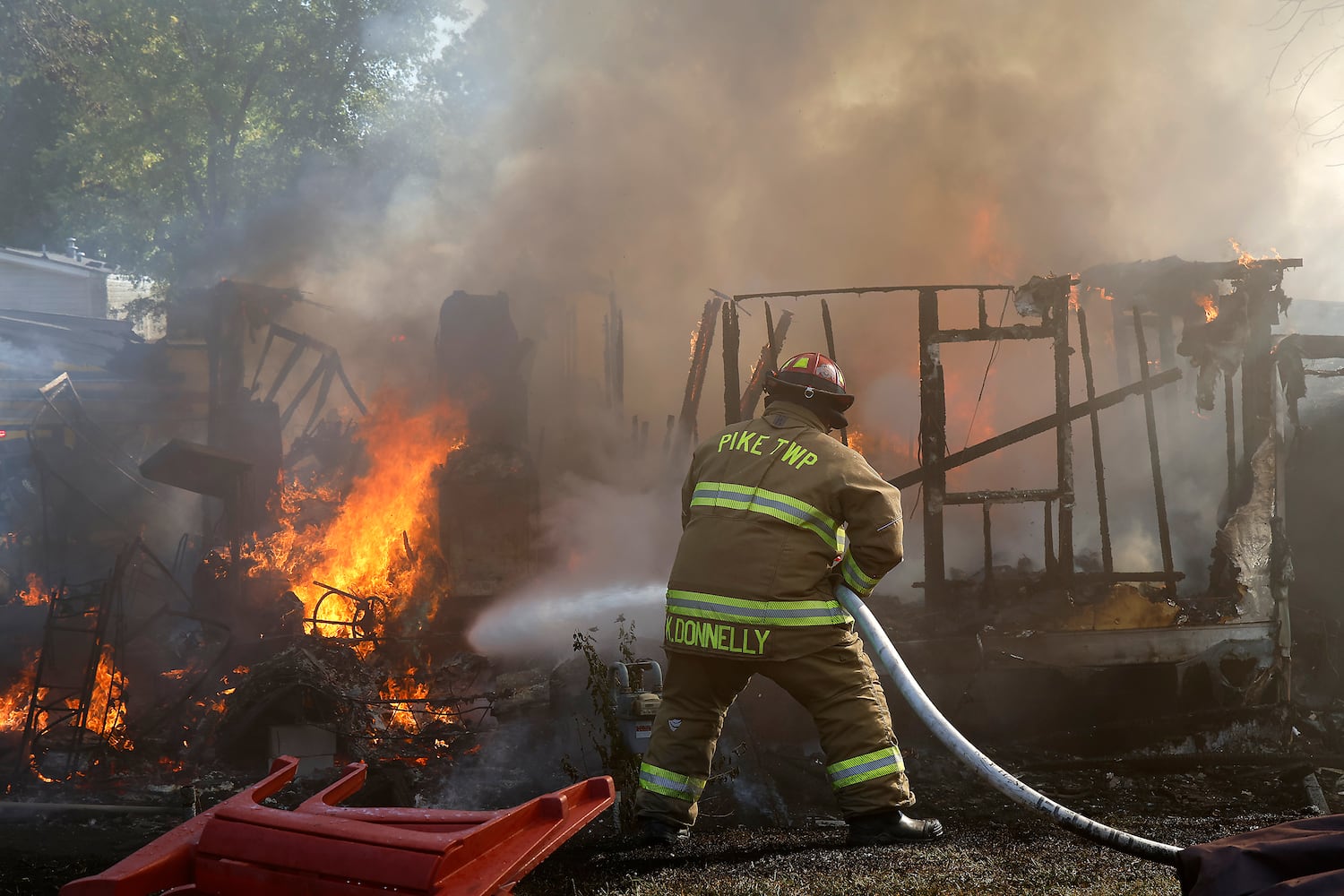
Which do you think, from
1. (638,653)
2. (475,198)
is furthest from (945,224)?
(638,653)

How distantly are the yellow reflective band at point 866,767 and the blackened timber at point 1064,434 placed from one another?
4.12 meters

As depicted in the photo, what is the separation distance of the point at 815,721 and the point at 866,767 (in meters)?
0.24

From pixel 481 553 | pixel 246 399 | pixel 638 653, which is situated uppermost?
pixel 246 399

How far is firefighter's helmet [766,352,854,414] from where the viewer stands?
4055 mm

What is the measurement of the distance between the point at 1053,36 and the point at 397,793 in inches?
512

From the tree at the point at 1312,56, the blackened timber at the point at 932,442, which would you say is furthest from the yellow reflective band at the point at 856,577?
the tree at the point at 1312,56

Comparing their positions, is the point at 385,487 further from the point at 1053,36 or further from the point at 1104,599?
the point at 1053,36

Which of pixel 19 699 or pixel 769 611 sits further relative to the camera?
pixel 19 699

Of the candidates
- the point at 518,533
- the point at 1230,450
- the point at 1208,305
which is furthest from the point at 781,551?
the point at 518,533

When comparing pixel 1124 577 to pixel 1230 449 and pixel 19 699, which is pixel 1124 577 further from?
pixel 19 699

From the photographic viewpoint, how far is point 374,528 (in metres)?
11.8

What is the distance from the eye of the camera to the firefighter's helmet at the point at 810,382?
13.3ft

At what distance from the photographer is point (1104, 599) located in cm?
756

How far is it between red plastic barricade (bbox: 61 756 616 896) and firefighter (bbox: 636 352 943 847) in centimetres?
126
